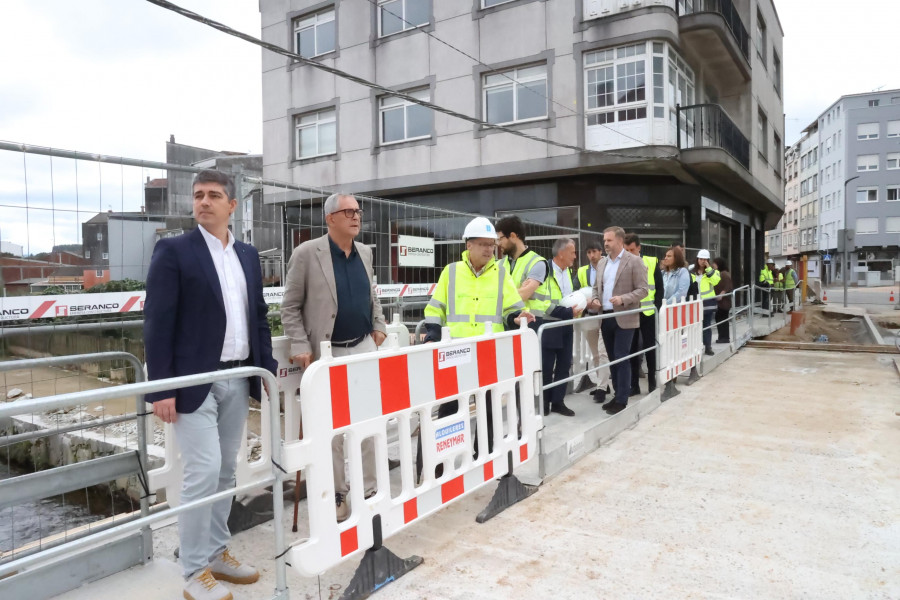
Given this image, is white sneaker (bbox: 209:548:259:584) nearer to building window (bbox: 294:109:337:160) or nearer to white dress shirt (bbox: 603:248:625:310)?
white dress shirt (bbox: 603:248:625:310)

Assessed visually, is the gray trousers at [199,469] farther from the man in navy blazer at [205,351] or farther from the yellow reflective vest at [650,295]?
the yellow reflective vest at [650,295]

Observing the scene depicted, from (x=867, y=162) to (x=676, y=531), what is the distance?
232 ft

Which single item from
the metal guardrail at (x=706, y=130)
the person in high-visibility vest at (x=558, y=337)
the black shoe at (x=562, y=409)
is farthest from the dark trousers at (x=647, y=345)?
the metal guardrail at (x=706, y=130)

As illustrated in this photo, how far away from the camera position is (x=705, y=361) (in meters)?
9.20

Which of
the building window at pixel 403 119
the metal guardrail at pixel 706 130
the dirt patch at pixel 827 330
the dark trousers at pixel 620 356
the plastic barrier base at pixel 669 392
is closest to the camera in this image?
the dark trousers at pixel 620 356

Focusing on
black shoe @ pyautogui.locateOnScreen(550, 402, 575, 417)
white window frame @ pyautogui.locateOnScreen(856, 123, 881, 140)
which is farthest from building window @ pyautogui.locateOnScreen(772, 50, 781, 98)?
white window frame @ pyautogui.locateOnScreen(856, 123, 881, 140)

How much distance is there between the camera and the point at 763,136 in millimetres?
24328

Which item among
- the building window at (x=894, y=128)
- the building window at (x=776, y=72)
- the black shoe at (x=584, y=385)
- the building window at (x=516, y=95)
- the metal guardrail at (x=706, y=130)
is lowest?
the black shoe at (x=584, y=385)

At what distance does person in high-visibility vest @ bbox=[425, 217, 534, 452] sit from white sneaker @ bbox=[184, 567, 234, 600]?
6.35 feet

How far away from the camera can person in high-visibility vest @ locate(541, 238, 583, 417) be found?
5906mm

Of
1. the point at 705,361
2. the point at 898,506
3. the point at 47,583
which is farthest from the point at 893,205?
the point at 47,583

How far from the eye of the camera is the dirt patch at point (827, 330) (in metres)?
15.8

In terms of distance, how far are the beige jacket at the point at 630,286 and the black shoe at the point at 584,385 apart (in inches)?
45.9

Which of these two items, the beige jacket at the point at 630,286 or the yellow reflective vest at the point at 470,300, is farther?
the beige jacket at the point at 630,286
